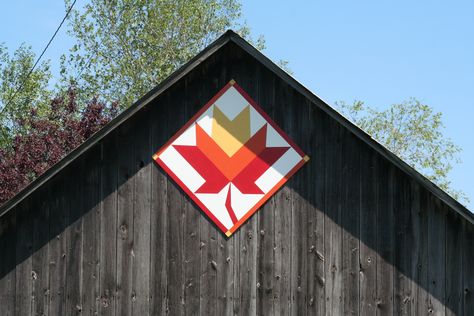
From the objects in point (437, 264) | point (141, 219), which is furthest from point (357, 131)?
point (141, 219)

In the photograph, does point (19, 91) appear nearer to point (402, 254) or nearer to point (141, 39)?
point (141, 39)

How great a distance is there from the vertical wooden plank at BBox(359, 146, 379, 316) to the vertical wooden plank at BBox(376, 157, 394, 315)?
2.0 inches

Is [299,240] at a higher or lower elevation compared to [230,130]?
lower

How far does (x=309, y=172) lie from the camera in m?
12.1

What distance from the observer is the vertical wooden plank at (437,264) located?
12.0 metres

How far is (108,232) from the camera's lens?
12.1m

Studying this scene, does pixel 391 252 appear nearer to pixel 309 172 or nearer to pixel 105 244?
pixel 309 172

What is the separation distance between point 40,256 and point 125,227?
114cm

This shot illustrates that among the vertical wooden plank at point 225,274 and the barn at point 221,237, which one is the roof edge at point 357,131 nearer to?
the barn at point 221,237

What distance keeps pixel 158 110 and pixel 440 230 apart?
12.7 feet

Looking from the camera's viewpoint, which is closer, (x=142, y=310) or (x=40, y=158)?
(x=142, y=310)

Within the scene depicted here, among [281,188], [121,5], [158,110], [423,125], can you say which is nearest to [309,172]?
[281,188]

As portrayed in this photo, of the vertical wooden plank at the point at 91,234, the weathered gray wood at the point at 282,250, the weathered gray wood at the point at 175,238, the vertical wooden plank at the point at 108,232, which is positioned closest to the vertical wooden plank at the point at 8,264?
the vertical wooden plank at the point at 91,234

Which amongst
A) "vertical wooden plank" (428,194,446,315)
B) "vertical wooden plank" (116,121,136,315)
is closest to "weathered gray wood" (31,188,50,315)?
"vertical wooden plank" (116,121,136,315)
